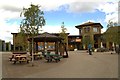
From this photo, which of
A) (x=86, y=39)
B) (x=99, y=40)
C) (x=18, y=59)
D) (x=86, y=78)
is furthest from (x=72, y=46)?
(x=86, y=78)

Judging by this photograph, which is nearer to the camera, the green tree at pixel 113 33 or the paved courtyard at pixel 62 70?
the paved courtyard at pixel 62 70

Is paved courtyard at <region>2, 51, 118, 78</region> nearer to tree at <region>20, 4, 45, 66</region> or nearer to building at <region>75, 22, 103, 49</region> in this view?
tree at <region>20, 4, 45, 66</region>

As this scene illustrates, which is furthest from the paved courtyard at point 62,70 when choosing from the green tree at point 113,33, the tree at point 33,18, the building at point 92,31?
the building at point 92,31

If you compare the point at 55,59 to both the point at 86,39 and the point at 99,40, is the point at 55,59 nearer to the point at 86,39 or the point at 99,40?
the point at 86,39

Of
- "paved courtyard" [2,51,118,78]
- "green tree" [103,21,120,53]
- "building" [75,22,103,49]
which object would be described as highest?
"building" [75,22,103,49]

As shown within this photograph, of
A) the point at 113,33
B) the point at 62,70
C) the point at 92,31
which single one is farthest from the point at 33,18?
the point at 92,31

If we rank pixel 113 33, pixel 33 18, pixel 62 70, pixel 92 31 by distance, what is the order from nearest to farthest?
pixel 62 70, pixel 33 18, pixel 113 33, pixel 92 31

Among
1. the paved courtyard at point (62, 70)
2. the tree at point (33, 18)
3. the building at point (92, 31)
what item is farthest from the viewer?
the building at point (92, 31)

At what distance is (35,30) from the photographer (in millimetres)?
27344

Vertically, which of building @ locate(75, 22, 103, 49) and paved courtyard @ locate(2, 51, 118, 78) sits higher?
building @ locate(75, 22, 103, 49)

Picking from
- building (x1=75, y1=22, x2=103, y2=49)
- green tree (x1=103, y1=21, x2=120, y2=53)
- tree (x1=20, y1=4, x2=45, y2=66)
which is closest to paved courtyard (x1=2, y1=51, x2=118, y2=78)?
tree (x1=20, y1=4, x2=45, y2=66)

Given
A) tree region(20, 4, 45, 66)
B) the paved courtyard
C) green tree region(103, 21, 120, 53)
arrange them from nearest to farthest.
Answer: the paved courtyard, tree region(20, 4, 45, 66), green tree region(103, 21, 120, 53)

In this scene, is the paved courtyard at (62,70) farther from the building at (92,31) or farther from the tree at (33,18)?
the building at (92,31)

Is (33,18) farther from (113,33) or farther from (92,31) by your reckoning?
(92,31)
